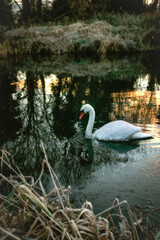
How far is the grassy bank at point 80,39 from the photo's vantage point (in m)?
19.3

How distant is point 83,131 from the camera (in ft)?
20.0

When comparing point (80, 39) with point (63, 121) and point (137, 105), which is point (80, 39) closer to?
point (137, 105)

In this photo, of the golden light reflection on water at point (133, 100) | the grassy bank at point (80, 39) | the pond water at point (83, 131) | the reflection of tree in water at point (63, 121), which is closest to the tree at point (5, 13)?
the grassy bank at point (80, 39)

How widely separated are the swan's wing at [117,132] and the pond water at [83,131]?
143 mm

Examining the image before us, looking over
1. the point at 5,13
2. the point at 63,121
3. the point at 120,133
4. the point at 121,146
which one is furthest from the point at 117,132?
the point at 5,13

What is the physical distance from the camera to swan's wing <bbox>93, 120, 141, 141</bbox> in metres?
5.25

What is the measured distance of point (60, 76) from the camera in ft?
38.4

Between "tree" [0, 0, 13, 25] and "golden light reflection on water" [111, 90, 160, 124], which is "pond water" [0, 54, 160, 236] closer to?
"golden light reflection on water" [111, 90, 160, 124]

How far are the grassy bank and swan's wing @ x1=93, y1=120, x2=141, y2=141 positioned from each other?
14370 millimetres

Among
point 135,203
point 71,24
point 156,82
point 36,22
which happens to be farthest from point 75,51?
point 135,203

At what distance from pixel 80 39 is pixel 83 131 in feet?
49.7

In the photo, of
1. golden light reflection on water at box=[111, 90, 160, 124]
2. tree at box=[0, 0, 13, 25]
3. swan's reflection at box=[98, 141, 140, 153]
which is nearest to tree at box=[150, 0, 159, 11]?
tree at box=[0, 0, 13, 25]

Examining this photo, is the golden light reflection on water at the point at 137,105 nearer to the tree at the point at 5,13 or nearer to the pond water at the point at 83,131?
the pond water at the point at 83,131

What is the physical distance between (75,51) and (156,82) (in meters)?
10.9
